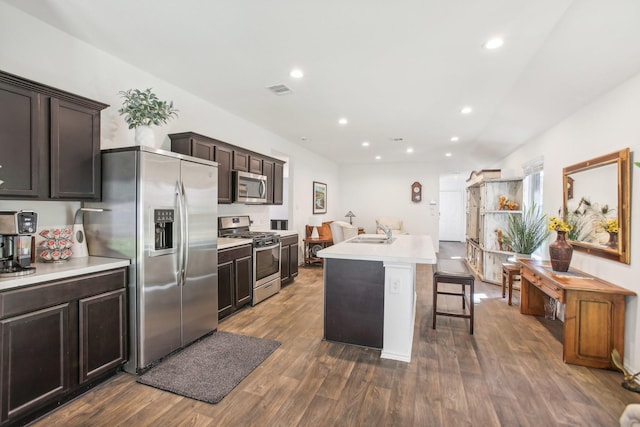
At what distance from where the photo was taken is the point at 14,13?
222 centimetres

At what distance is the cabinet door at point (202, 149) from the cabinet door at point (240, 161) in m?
0.43

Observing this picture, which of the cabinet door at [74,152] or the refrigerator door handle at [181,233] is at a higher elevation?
the cabinet door at [74,152]

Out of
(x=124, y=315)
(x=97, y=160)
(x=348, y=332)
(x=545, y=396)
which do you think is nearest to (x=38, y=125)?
(x=97, y=160)

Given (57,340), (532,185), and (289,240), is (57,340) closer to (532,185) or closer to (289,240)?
(289,240)

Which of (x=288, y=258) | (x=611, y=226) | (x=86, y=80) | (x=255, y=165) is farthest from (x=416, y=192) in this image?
(x=86, y=80)

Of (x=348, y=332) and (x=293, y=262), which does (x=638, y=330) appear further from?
(x=293, y=262)

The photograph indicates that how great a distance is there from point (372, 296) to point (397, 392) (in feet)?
2.71

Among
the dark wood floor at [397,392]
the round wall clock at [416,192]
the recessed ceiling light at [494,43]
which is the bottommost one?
the dark wood floor at [397,392]

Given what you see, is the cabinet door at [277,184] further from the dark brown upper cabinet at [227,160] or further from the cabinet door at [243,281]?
the cabinet door at [243,281]

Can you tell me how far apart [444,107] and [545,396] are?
11.3ft

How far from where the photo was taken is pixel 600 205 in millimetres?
2918

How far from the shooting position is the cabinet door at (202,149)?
11.2 feet

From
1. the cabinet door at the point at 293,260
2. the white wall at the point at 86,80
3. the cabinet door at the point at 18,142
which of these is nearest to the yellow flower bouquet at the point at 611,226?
the cabinet door at the point at 293,260

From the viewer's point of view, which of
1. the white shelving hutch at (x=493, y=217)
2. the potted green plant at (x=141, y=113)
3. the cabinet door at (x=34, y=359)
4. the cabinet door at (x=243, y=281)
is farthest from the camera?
the white shelving hutch at (x=493, y=217)
